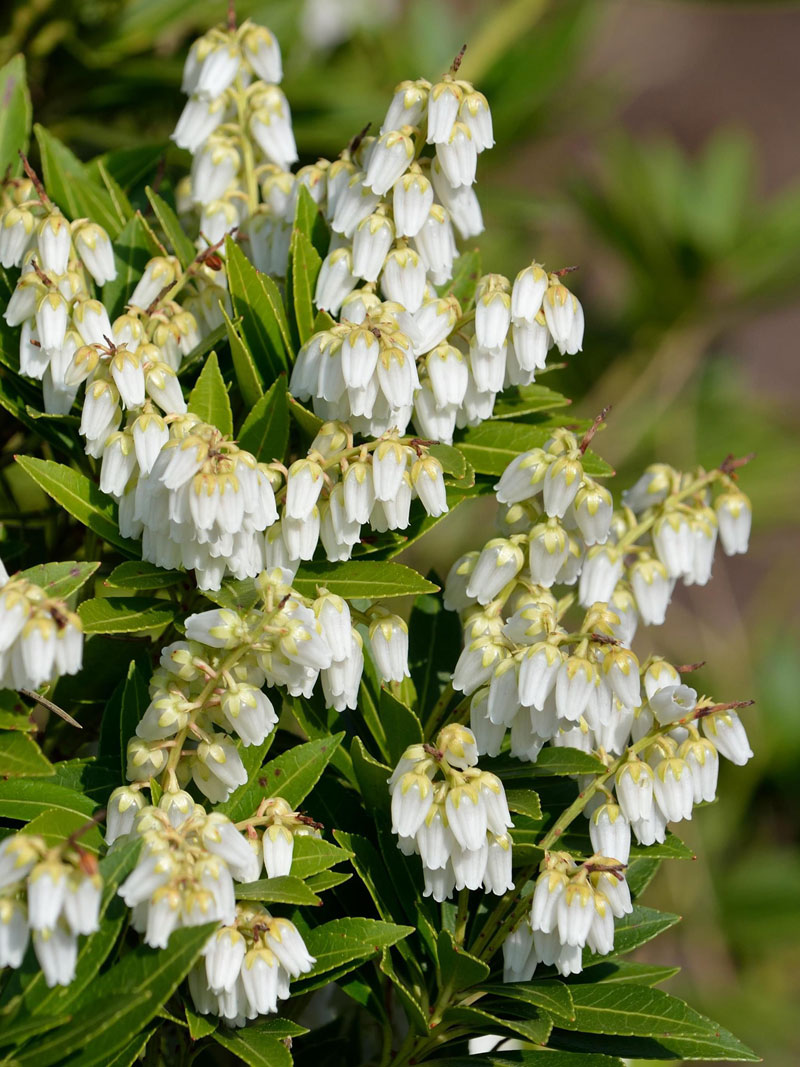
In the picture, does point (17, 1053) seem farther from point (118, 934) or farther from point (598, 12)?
point (598, 12)

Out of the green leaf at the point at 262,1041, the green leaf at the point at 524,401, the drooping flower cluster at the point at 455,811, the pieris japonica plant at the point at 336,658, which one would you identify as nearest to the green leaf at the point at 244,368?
the pieris japonica plant at the point at 336,658

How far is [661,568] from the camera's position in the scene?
1.41 metres

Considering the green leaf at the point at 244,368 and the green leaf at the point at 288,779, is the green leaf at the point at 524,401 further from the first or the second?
the green leaf at the point at 288,779

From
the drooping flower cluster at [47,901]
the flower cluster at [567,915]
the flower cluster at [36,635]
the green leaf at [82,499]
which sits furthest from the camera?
the green leaf at [82,499]

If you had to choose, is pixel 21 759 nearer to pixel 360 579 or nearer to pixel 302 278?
pixel 360 579

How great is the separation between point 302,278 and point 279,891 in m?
0.69

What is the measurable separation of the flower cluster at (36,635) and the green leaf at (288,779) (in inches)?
10.0

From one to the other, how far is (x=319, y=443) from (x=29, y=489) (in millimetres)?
1241

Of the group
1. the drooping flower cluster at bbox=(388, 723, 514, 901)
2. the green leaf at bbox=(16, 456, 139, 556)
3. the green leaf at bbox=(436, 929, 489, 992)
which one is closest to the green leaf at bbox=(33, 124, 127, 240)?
the green leaf at bbox=(16, 456, 139, 556)

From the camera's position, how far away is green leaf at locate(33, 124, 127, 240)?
1.54 meters

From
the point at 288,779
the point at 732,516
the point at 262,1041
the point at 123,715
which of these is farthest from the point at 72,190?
the point at 262,1041

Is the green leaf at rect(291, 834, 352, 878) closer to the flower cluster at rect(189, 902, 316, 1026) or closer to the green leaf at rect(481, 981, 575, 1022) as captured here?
the flower cluster at rect(189, 902, 316, 1026)

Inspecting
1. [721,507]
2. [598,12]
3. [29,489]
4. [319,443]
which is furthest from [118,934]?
[598,12]

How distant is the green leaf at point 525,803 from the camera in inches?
47.6
